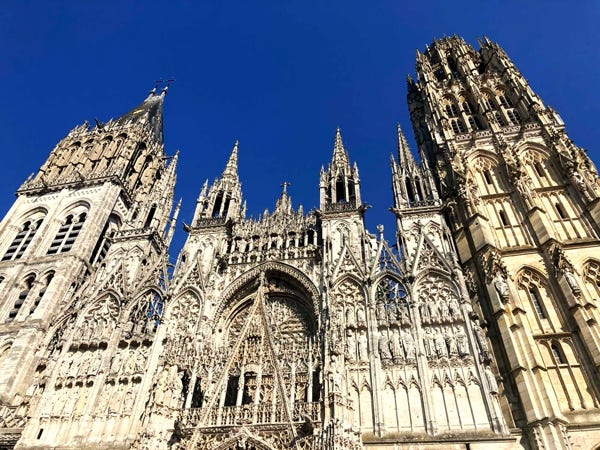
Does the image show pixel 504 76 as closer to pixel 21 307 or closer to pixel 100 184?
pixel 100 184

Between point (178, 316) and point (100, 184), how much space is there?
529 inches

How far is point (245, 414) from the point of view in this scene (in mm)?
14625

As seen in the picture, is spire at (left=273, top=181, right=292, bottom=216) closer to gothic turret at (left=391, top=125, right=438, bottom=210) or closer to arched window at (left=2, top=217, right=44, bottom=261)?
gothic turret at (left=391, top=125, right=438, bottom=210)

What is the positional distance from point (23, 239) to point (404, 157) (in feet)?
73.3

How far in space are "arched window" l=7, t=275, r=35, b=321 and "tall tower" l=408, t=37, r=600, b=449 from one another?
21521mm

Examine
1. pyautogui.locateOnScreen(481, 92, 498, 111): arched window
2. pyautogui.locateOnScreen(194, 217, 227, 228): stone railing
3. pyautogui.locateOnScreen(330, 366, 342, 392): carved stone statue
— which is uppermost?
pyautogui.locateOnScreen(481, 92, 498, 111): arched window

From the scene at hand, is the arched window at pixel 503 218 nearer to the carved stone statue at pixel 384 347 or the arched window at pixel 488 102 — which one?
the carved stone statue at pixel 384 347

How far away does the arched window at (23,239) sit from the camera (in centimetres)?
2527

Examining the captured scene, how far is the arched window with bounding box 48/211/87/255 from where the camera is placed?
24.9m

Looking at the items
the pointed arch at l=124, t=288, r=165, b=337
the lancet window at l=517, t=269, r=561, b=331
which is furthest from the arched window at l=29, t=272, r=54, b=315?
the lancet window at l=517, t=269, r=561, b=331

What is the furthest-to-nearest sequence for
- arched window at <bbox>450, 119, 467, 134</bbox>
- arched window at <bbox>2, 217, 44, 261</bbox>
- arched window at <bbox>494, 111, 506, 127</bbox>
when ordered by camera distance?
1. arched window at <bbox>450, 119, 467, 134</bbox>
2. arched window at <bbox>2, 217, 44, 261</bbox>
3. arched window at <bbox>494, 111, 506, 127</bbox>

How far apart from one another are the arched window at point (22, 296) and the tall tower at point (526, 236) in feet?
Answer: 70.6

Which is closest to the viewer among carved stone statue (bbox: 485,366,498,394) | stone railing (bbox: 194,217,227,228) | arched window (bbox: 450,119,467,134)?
carved stone statue (bbox: 485,366,498,394)

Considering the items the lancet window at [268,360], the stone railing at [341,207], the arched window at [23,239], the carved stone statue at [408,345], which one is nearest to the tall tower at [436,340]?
the carved stone statue at [408,345]
